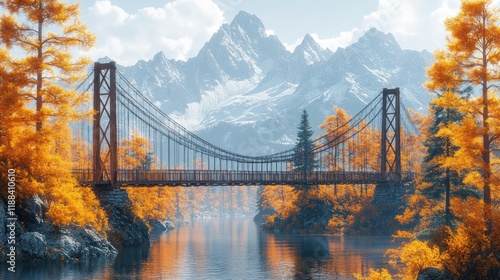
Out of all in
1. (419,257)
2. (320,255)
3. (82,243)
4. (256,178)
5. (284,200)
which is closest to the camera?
(419,257)

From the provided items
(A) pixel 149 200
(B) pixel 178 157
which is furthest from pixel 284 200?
(B) pixel 178 157

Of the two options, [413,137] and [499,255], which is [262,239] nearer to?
[413,137]

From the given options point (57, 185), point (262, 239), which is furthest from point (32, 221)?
point (262, 239)

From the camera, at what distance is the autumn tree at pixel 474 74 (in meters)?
28.6

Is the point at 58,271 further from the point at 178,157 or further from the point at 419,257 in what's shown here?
the point at 178,157

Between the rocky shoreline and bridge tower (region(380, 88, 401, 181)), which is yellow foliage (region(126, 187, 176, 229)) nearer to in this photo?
the rocky shoreline

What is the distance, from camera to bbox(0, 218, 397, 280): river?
3825cm

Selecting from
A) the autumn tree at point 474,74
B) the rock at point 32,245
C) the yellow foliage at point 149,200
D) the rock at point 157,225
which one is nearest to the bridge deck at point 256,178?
the yellow foliage at point 149,200

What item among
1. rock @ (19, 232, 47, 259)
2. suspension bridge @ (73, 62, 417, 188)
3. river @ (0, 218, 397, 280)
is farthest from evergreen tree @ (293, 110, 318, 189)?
rock @ (19, 232, 47, 259)

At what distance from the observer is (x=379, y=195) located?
77.2m

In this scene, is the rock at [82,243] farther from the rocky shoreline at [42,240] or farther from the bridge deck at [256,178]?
the bridge deck at [256,178]

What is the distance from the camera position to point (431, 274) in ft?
86.9

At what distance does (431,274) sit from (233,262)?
21819 mm

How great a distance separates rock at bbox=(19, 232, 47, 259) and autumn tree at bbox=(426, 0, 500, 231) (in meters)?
25.8
